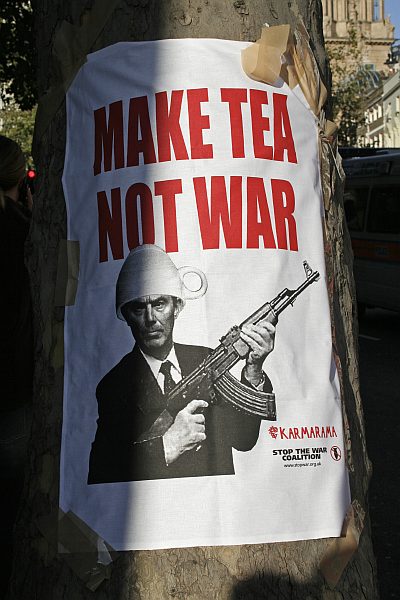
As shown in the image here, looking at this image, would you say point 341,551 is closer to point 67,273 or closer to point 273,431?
point 273,431

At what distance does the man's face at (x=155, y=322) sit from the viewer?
2.14 m

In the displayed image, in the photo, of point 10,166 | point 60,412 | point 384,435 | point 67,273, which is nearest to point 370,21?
point 384,435

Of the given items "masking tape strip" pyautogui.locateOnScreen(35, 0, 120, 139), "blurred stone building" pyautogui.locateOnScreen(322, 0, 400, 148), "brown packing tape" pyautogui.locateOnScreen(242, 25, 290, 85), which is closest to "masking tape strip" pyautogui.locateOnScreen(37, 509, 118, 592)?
"masking tape strip" pyautogui.locateOnScreen(35, 0, 120, 139)

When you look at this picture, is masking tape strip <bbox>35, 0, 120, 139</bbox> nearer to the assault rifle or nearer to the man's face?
the man's face

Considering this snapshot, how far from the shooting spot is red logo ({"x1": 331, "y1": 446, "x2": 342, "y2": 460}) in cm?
221

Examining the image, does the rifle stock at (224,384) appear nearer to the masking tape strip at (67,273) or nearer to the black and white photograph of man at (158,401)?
the black and white photograph of man at (158,401)

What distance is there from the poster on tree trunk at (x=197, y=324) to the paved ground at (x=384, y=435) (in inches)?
109

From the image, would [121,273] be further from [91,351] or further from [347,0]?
[347,0]

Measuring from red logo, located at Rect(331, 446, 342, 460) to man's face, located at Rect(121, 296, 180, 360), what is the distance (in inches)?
17.4

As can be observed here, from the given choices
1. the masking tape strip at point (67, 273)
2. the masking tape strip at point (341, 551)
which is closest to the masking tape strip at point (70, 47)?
the masking tape strip at point (67, 273)

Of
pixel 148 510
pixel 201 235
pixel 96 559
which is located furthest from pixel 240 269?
pixel 96 559

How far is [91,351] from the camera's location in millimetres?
2201

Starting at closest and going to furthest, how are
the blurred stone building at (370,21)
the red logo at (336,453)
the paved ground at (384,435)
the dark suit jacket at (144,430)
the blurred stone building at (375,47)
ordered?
the dark suit jacket at (144,430) < the red logo at (336,453) < the paved ground at (384,435) < the blurred stone building at (375,47) < the blurred stone building at (370,21)

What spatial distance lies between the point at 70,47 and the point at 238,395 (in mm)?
929
